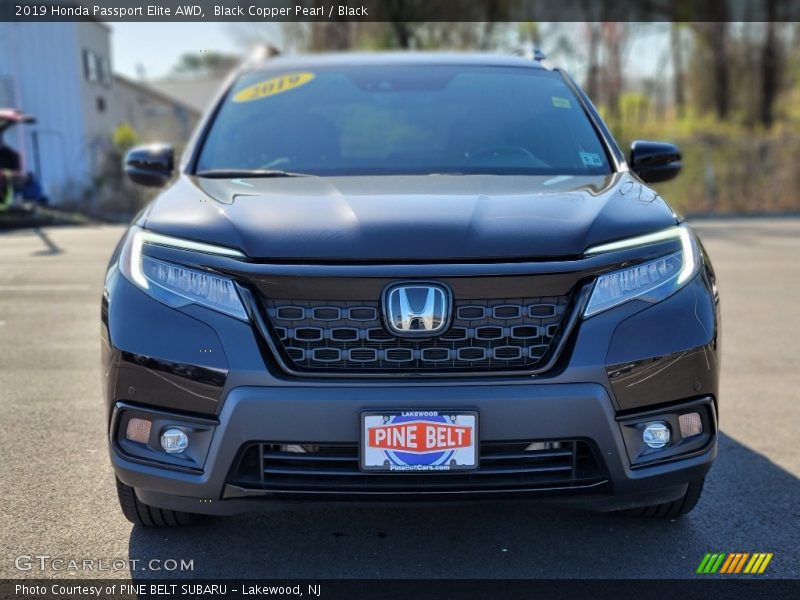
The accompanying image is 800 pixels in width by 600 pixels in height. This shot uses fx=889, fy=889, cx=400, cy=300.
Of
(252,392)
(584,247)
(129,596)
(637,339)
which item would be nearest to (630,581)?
(637,339)

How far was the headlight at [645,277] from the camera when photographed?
2568mm

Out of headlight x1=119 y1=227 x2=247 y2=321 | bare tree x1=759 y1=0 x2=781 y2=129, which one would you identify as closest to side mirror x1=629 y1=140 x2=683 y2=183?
headlight x1=119 y1=227 x2=247 y2=321

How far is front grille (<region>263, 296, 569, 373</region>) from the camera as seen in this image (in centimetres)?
251

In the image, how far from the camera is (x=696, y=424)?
8.72 ft

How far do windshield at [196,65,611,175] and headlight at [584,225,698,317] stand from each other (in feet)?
2.70

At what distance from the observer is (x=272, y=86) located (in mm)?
4145

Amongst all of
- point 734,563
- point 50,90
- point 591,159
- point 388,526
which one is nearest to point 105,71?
point 50,90

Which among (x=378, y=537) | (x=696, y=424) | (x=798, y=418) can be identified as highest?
(x=696, y=424)

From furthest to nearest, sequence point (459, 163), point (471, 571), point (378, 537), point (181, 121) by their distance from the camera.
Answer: point (181, 121) → point (459, 163) → point (378, 537) → point (471, 571)

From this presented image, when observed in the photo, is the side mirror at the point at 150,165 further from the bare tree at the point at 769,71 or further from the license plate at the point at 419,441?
the bare tree at the point at 769,71

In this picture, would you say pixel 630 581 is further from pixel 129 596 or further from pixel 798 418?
pixel 798 418

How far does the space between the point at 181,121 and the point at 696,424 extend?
35.0 meters

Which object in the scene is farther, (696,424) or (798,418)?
(798,418)

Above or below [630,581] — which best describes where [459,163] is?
above
